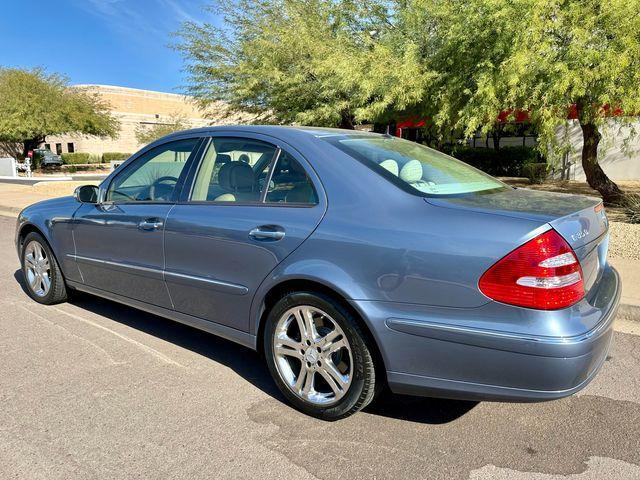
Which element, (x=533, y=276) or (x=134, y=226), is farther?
(x=134, y=226)

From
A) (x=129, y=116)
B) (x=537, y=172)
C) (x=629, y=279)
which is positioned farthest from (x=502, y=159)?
(x=129, y=116)

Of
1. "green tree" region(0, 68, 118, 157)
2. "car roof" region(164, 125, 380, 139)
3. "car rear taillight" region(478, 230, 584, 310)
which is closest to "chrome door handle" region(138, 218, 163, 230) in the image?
"car roof" region(164, 125, 380, 139)

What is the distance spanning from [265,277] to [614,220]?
8.13 metres

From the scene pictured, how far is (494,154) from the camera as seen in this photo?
69.9ft

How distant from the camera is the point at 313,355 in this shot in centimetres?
302

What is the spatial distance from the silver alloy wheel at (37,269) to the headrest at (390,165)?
3.53 meters

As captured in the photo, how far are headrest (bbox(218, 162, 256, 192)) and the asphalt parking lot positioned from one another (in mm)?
1284

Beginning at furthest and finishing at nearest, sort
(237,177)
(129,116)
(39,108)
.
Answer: (129,116)
(39,108)
(237,177)

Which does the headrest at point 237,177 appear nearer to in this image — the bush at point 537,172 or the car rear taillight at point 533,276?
the car rear taillight at point 533,276

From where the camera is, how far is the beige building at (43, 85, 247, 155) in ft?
205

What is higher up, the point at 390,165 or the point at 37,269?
the point at 390,165

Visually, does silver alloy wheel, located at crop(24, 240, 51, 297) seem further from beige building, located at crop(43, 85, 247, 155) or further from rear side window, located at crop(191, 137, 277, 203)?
beige building, located at crop(43, 85, 247, 155)

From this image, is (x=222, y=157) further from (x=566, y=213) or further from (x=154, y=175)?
(x=566, y=213)

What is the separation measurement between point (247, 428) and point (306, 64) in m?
12.5
